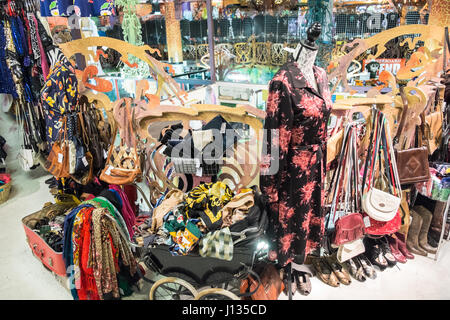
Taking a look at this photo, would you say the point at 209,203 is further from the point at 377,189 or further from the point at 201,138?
the point at 377,189

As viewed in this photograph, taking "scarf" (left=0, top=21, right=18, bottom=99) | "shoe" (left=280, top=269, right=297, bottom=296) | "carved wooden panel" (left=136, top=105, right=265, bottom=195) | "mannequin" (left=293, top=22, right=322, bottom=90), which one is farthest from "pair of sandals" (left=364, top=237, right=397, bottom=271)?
"scarf" (left=0, top=21, right=18, bottom=99)

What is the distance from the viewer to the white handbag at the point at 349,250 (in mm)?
2523

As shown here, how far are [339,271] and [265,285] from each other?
77 centimetres

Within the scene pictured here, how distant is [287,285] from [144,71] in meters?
3.87

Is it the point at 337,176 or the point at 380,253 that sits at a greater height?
the point at 337,176

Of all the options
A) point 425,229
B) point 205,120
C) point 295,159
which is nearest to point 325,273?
point 425,229

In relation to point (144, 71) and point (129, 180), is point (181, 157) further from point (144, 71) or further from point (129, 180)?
point (144, 71)

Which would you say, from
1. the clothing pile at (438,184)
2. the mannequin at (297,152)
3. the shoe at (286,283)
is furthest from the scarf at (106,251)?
the clothing pile at (438,184)

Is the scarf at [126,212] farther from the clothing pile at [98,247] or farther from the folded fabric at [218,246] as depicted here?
the folded fabric at [218,246]

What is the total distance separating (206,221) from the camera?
6.39 feet

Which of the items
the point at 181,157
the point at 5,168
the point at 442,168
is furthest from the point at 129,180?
the point at 5,168

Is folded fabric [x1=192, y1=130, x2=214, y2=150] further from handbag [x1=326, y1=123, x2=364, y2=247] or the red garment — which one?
handbag [x1=326, y1=123, x2=364, y2=247]

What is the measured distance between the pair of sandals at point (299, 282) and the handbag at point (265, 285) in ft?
0.27

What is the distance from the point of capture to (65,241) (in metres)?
2.25
